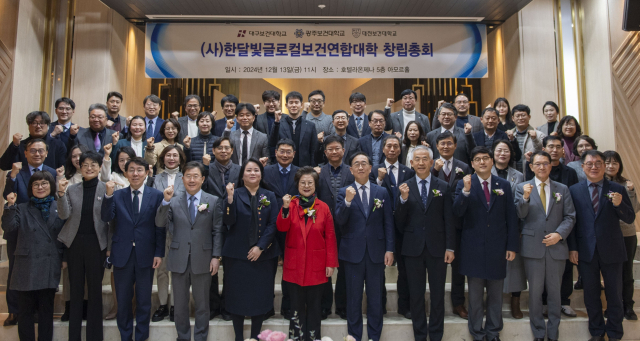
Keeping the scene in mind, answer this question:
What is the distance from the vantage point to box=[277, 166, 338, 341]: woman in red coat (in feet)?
10.7

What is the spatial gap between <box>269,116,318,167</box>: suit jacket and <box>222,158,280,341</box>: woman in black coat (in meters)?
1.09

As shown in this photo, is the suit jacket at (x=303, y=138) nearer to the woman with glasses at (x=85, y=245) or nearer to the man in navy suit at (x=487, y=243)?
the man in navy suit at (x=487, y=243)

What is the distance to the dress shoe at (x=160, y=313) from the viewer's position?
365cm

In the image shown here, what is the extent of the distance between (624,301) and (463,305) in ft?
4.79

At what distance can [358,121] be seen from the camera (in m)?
5.00

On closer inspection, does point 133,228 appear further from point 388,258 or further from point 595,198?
point 595,198

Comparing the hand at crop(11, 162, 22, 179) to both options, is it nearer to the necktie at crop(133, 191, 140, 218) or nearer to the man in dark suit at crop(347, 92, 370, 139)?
the necktie at crop(133, 191, 140, 218)

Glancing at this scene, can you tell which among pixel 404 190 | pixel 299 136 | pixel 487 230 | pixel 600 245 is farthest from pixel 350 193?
pixel 600 245

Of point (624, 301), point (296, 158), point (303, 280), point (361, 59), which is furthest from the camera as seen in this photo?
point (361, 59)

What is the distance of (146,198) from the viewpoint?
137 inches

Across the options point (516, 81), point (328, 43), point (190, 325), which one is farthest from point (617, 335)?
point (328, 43)

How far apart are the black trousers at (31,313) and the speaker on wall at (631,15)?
22.4 ft

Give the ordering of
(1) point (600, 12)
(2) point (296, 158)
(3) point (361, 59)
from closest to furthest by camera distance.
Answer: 1. (2) point (296, 158)
2. (1) point (600, 12)
3. (3) point (361, 59)

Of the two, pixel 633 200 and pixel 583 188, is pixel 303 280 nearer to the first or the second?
pixel 583 188
